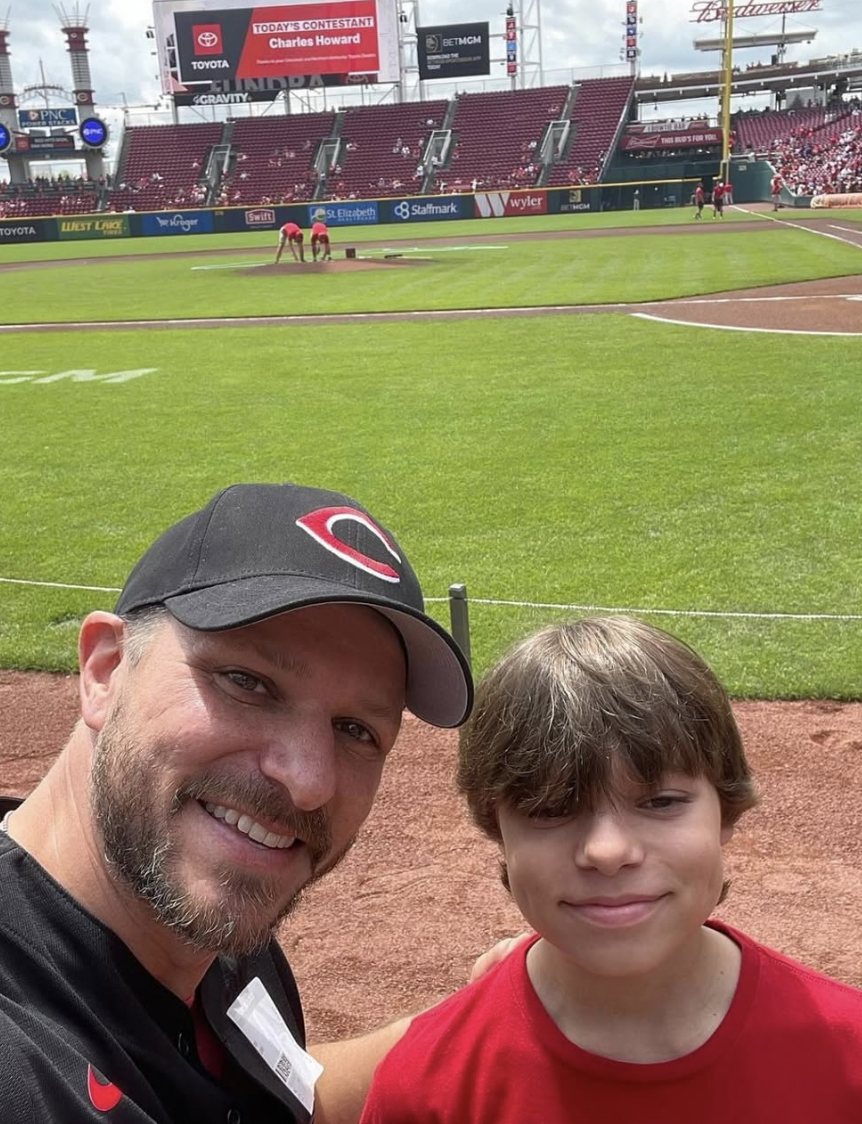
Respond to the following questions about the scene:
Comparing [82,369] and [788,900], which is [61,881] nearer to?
[788,900]

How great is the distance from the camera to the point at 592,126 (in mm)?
71625

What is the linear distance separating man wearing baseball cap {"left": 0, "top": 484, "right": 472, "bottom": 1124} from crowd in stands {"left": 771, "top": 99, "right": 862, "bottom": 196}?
208 ft

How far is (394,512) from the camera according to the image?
29.4 feet

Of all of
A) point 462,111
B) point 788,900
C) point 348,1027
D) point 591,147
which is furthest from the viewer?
point 462,111

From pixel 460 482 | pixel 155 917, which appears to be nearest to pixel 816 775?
pixel 155 917

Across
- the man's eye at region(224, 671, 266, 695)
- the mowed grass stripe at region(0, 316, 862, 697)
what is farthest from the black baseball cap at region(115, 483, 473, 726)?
the mowed grass stripe at region(0, 316, 862, 697)

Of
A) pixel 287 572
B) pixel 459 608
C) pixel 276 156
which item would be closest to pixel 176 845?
pixel 287 572

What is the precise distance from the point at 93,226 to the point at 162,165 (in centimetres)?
1777

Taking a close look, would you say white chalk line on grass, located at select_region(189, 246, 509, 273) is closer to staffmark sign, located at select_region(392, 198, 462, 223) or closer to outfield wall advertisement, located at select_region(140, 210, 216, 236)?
staffmark sign, located at select_region(392, 198, 462, 223)

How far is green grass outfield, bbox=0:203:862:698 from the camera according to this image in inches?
273

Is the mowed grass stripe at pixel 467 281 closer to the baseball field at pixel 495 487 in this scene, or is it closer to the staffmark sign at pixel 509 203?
the baseball field at pixel 495 487

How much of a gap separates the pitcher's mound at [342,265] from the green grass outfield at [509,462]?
1363 cm

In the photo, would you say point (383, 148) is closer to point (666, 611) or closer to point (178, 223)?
point (178, 223)

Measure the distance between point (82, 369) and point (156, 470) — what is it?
7.77 m
